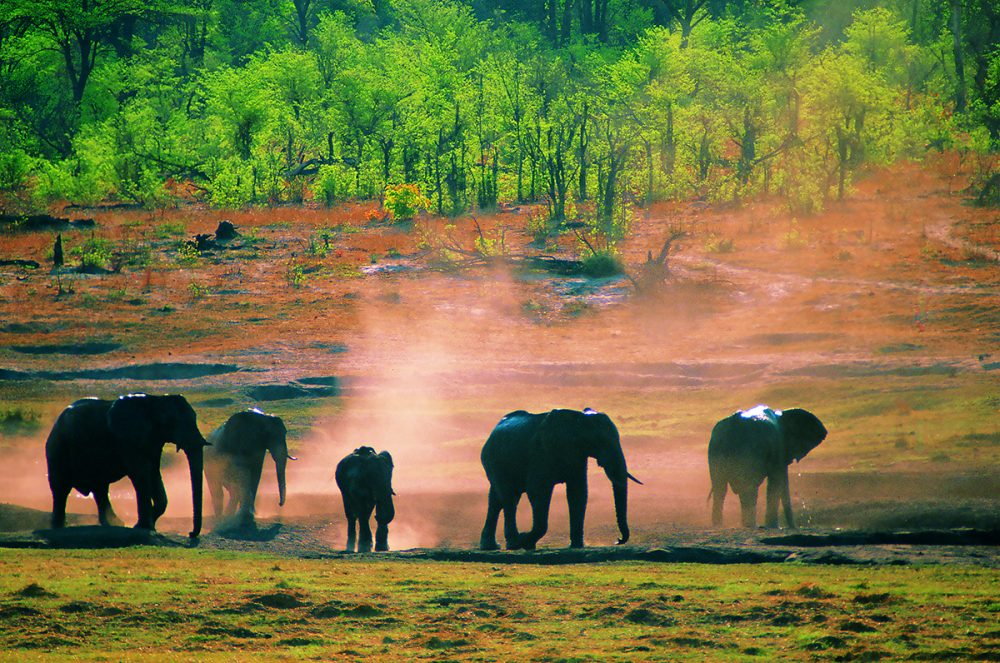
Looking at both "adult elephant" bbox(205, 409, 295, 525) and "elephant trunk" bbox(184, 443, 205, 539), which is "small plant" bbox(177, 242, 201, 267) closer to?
"adult elephant" bbox(205, 409, 295, 525)

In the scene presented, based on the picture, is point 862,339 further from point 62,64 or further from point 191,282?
point 62,64

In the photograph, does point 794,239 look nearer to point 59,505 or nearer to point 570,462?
point 570,462

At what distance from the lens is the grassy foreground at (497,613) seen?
13.0m

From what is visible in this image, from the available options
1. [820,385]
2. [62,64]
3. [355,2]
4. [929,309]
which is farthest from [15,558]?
[355,2]

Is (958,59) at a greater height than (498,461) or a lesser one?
greater

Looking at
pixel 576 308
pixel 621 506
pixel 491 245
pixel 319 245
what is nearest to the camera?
pixel 621 506

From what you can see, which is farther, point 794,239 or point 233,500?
point 794,239

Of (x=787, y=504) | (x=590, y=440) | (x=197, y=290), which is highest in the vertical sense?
(x=197, y=290)

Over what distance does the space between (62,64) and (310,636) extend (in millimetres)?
85626

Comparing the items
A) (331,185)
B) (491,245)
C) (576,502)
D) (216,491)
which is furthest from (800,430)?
(331,185)

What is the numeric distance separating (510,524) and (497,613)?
20.5 feet

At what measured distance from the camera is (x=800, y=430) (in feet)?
77.8

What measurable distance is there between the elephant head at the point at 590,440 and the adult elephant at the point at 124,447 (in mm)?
5460

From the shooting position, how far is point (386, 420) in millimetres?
35625
